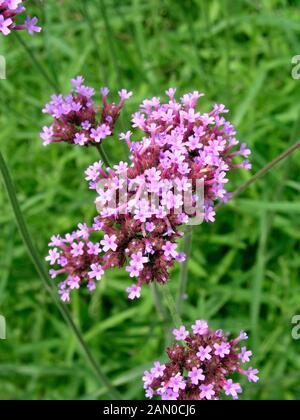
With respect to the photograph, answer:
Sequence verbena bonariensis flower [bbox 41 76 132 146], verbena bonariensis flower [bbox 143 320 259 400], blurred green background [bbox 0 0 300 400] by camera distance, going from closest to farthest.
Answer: verbena bonariensis flower [bbox 143 320 259 400]
verbena bonariensis flower [bbox 41 76 132 146]
blurred green background [bbox 0 0 300 400]

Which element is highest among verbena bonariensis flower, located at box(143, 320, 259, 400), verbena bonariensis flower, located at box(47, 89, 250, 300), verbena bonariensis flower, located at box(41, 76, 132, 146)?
verbena bonariensis flower, located at box(41, 76, 132, 146)

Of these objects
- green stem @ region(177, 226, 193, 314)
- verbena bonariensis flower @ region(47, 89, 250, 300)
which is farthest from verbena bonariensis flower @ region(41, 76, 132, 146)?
green stem @ region(177, 226, 193, 314)

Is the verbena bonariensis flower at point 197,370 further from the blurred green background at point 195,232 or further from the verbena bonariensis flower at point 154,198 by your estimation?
the blurred green background at point 195,232

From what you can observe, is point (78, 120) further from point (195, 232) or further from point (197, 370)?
point (195, 232)

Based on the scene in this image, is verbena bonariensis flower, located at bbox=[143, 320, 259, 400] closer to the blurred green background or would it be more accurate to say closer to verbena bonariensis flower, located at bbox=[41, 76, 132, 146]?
verbena bonariensis flower, located at bbox=[41, 76, 132, 146]

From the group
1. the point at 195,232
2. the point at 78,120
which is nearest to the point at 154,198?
the point at 78,120

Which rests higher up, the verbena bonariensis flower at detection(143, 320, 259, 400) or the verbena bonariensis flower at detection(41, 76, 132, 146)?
the verbena bonariensis flower at detection(41, 76, 132, 146)

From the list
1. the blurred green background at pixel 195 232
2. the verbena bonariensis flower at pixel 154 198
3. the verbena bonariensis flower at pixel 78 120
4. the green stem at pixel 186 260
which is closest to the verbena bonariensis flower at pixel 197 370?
the verbena bonariensis flower at pixel 154 198

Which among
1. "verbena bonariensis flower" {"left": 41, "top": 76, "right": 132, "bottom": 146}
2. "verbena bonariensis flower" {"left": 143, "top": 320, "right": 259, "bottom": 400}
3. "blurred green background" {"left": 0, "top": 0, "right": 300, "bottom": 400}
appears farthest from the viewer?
"blurred green background" {"left": 0, "top": 0, "right": 300, "bottom": 400}
